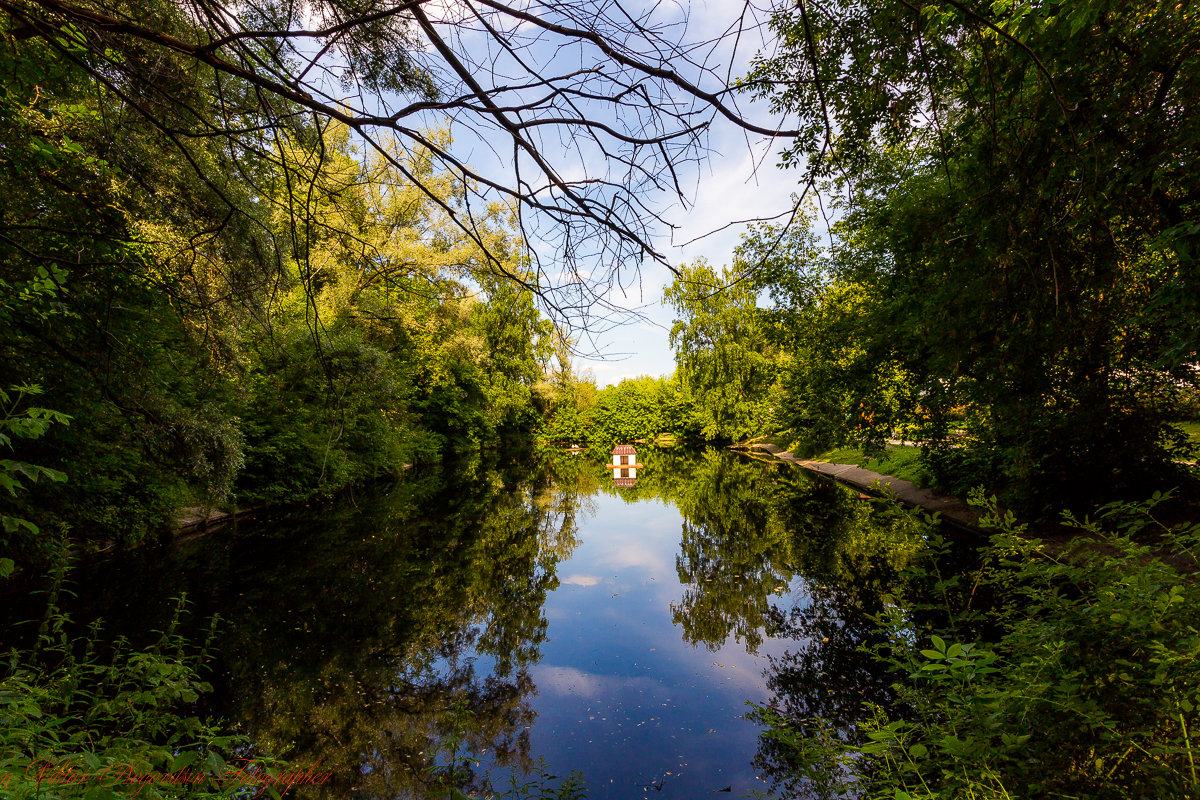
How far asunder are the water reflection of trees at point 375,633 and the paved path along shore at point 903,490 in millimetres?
4482

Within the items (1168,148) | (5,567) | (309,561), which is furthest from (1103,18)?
(309,561)

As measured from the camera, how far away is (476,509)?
14.2m

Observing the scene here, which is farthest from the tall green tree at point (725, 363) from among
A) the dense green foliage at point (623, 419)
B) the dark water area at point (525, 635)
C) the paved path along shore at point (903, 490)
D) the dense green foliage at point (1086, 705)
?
the dense green foliage at point (1086, 705)

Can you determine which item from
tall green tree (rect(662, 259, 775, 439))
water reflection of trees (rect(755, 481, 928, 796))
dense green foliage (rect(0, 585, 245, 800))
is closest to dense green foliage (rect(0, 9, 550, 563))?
dense green foliage (rect(0, 585, 245, 800))

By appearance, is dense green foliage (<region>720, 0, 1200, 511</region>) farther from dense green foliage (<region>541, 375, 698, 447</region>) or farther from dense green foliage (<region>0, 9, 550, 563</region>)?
dense green foliage (<region>541, 375, 698, 447</region>)

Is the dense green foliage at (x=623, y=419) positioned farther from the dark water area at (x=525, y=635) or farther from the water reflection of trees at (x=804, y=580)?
the dark water area at (x=525, y=635)

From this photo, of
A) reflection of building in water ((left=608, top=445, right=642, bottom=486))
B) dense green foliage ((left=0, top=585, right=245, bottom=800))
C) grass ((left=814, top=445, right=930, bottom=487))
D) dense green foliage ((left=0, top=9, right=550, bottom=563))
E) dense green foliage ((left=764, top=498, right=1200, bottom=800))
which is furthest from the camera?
reflection of building in water ((left=608, top=445, right=642, bottom=486))

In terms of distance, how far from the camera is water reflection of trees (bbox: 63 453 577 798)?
4352mm

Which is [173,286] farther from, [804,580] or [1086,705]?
[804,580]

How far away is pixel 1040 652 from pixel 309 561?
419 inches

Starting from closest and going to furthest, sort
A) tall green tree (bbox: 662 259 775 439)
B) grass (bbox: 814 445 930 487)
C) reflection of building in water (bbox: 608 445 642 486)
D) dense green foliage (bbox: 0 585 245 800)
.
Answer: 1. dense green foliage (bbox: 0 585 245 800)
2. grass (bbox: 814 445 930 487)
3. reflection of building in water (bbox: 608 445 642 486)
4. tall green tree (bbox: 662 259 775 439)

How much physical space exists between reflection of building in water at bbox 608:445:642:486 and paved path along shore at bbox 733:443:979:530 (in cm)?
828

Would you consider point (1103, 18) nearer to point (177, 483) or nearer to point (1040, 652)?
point (1040, 652)

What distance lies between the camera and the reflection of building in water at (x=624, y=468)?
22.2 m
